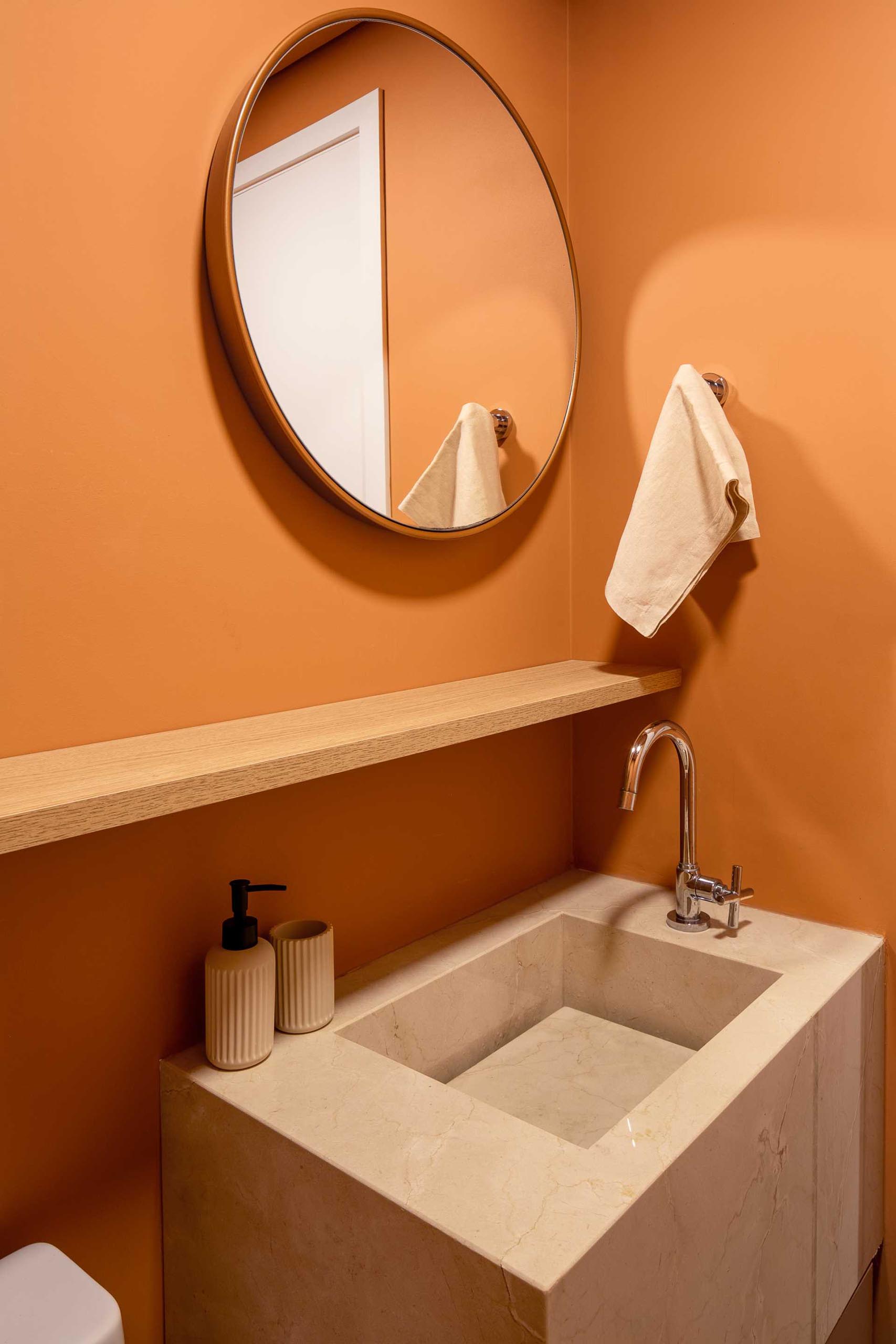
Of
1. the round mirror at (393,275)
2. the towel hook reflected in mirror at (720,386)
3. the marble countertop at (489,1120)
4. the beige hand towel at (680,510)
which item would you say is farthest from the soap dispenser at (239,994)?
the towel hook reflected in mirror at (720,386)

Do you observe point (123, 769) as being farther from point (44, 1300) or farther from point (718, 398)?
point (718, 398)

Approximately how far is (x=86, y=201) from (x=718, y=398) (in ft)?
2.82

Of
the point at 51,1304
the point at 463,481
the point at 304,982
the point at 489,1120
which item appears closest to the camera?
the point at 51,1304

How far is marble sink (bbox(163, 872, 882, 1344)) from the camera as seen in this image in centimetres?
69

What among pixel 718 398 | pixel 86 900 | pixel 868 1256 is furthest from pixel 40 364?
pixel 868 1256

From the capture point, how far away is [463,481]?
3.94ft

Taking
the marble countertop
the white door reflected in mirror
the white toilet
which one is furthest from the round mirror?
the white toilet

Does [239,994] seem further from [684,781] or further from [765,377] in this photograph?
[765,377]

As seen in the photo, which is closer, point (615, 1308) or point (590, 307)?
point (615, 1308)

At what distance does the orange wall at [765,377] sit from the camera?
45.4 inches

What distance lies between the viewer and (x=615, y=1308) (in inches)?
26.7

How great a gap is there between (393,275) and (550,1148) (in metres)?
0.97

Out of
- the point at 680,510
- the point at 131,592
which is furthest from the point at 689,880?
the point at 131,592

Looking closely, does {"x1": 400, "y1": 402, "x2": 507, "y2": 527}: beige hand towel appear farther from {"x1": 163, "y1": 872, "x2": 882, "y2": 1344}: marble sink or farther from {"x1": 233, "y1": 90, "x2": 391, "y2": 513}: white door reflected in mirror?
{"x1": 163, "y1": 872, "x2": 882, "y2": 1344}: marble sink
